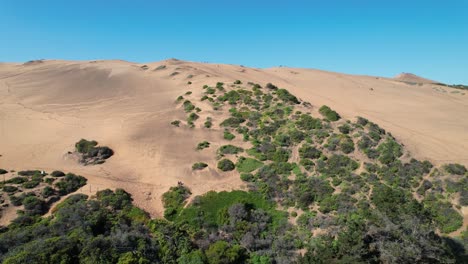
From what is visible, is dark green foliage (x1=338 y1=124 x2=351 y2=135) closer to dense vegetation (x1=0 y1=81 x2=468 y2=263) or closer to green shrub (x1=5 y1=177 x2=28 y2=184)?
dense vegetation (x1=0 y1=81 x2=468 y2=263)

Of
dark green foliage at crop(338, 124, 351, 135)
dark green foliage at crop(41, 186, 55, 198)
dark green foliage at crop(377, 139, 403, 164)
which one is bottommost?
dark green foliage at crop(41, 186, 55, 198)

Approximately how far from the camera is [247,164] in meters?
28.6

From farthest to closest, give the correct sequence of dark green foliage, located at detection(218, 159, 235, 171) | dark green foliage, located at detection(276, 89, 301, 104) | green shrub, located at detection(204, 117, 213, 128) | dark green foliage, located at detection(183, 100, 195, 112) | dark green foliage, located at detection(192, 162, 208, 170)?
dark green foliage, located at detection(183, 100, 195, 112) < dark green foliage, located at detection(276, 89, 301, 104) < green shrub, located at detection(204, 117, 213, 128) < dark green foliage, located at detection(192, 162, 208, 170) < dark green foliage, located at detection(218, 159, 235, 171)

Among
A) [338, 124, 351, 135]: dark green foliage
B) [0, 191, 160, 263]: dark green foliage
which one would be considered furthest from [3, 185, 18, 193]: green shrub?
[338, 124, 351, 135]: dark green foliage

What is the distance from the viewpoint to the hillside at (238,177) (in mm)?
17359

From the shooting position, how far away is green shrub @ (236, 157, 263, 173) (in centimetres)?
2801

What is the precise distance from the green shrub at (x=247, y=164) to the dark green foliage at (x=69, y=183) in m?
14.3

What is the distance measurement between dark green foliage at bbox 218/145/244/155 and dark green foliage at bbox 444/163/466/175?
19.2 metres

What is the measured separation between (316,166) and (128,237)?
17.9m

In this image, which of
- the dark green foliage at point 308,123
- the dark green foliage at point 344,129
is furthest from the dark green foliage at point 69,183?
the dark green foliage at point 344,129

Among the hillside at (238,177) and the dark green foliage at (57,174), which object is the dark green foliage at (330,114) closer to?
the hillside at (238,177)

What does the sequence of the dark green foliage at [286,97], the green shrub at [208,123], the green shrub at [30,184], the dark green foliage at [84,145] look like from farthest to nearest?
the dark green foliage at [286,97], the green shrub at [208,123], the dark green foliage at [84,145], the green shrub at [30,184]

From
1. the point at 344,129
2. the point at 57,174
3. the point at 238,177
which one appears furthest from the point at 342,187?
the point at 57,174

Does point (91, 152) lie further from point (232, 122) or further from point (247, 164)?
point (247, 164)
